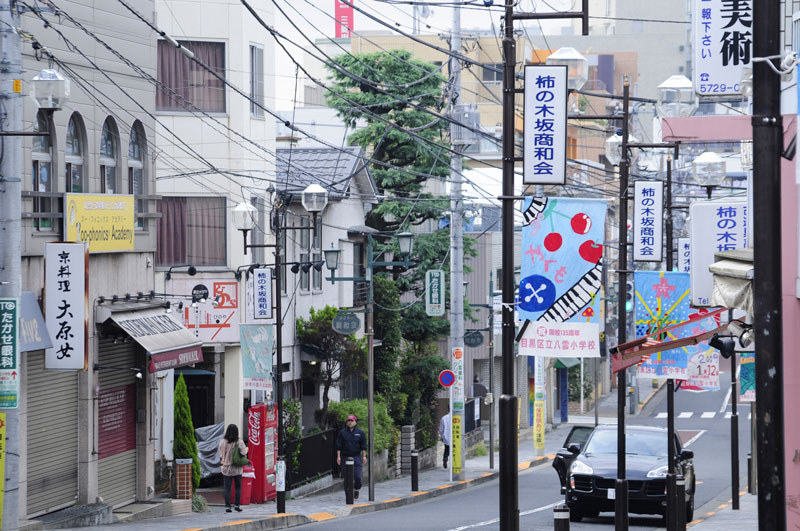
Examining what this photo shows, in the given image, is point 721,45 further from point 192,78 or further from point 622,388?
point 192,78

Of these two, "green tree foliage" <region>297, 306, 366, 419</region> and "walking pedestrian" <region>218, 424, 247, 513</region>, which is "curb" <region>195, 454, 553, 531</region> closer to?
"walking pedestrian" <region>218, 424, 247, 513</region>

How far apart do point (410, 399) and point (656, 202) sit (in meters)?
18.7

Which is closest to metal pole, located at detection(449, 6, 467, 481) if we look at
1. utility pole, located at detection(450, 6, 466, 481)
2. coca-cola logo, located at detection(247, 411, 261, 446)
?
utility pole, located at detection(450, 6, 466, 481)

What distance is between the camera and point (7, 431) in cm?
1423

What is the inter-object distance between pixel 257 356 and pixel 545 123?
12775mm

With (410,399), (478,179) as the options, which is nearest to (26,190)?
(410,399)

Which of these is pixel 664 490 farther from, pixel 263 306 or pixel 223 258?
pixel 223 258

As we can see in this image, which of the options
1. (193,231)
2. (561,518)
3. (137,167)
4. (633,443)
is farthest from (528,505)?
(561,518)

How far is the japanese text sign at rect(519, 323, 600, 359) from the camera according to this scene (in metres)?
14.9

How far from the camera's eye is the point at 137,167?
23703 millimetres

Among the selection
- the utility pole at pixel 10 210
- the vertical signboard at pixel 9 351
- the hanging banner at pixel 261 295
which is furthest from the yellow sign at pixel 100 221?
the hanging banner at pixel 261 295

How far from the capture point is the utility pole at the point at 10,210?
14.2 m

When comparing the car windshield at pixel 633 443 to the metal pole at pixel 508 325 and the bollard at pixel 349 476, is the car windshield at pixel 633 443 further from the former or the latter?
the metal pole at pixel 508 325

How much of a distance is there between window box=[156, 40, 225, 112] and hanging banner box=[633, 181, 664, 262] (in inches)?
502
